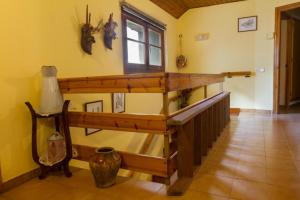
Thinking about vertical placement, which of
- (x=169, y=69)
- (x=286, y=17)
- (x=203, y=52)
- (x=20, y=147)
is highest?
(x=286, y=17)

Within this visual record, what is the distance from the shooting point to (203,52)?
18.2ft

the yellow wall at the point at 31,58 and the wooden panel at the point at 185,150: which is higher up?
the yellow wall at the point at 31,58

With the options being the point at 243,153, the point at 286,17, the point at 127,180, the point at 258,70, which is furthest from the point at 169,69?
the point at 127,180

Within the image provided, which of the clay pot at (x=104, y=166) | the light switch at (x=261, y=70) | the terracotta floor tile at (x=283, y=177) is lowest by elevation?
the terracotta floor tile at (x=283, y=177)

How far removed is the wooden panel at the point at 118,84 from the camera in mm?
1674

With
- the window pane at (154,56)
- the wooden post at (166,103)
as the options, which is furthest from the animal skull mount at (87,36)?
the window pane at (154,56)

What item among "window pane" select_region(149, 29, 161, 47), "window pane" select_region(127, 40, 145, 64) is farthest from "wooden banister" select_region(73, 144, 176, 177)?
"window pane" select_region(149, 29, 161, 47)

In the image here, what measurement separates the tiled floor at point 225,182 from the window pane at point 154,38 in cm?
267

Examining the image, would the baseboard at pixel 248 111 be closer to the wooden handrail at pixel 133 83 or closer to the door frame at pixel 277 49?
the door frame at pixel 277 49

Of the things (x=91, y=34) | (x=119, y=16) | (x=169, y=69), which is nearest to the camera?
(x=91, y=34)

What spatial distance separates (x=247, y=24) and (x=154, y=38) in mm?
2019

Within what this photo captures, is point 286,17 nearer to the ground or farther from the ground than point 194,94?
farther from the ground

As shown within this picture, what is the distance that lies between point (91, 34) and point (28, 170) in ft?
5.37

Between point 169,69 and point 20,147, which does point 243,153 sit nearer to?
point 20,147
